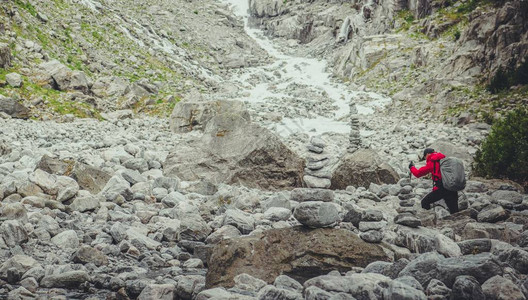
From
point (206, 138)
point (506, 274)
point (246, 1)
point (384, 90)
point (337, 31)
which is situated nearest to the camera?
point (506, 274)

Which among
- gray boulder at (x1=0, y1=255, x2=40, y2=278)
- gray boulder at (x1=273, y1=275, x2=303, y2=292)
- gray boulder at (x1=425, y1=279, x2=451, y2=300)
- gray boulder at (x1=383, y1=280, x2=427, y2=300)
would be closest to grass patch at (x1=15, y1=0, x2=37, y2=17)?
gray boulder at (x1=0, y1=255, x2=40, y2=278)

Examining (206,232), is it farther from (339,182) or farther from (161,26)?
(161,26)

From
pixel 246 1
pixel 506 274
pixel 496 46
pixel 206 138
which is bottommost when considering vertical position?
pixel 206 138

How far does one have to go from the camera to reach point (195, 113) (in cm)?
2545

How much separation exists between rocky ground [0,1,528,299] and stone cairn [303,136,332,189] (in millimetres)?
79

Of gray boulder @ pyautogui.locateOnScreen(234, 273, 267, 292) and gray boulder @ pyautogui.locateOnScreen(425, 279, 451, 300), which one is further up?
gray boulder @ pyautogui.locateOnScreen(425, 279, 451, 300)

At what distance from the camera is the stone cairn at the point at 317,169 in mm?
14327

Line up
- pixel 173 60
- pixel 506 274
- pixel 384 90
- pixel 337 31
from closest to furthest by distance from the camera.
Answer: pixel 506 274 → pixel 384 90 → pixel 173 60 → pixel 337 31

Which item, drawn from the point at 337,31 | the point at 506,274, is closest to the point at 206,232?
the point at 506,274

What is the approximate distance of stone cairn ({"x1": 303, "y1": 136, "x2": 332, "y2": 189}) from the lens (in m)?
14.3

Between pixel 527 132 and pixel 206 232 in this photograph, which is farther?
pixel 527 132

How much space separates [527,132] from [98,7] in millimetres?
51335

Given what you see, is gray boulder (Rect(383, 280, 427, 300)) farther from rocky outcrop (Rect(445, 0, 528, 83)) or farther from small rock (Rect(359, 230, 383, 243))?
rocky outcrop (Rect(445, 0, 528, 83))

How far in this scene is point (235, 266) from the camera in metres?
6.00
